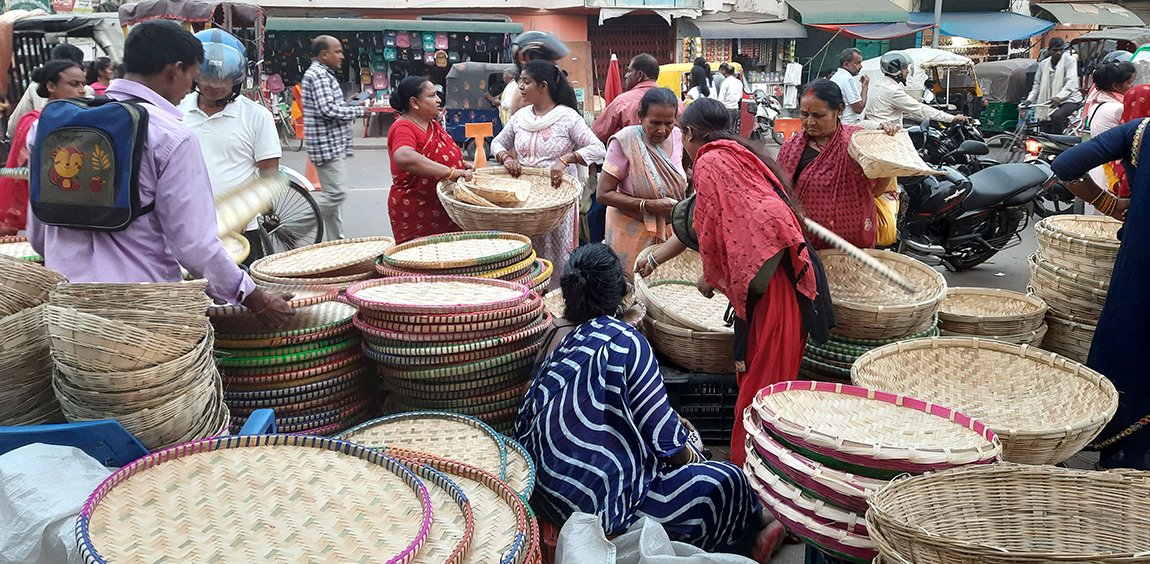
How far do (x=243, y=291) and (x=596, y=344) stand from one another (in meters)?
1.07

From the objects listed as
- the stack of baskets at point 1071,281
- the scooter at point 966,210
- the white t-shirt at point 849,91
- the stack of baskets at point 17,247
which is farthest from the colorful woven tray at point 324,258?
the white t-shirt at point 849,91

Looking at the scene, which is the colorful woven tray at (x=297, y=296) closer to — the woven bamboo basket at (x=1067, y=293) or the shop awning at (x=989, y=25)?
the woven bamboo basket at (x=1067, y=293)

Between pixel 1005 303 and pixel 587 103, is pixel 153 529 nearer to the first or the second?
pixel 1005 303

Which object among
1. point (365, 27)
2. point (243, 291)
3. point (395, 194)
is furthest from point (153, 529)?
point (365, 27)

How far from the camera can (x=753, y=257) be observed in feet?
Answer: 8.79

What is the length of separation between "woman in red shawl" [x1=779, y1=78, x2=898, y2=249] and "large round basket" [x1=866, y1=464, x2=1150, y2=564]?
5.75 ft

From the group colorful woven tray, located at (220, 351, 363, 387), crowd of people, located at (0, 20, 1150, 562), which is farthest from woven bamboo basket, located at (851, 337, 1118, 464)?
colorful woven tray, located at (220, 351, 363, 387)

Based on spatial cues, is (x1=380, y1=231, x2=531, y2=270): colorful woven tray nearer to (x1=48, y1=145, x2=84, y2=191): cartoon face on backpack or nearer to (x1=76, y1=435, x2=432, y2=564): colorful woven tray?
(x1=48, y1=145, x2=84, y2=191): cartoon face on backpack

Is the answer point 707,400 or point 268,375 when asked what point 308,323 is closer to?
point 268,375

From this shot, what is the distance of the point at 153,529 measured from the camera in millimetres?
1534

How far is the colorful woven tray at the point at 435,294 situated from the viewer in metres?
2.56

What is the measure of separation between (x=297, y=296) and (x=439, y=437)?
0.82m

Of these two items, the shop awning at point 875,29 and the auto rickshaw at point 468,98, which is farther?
the shop awning at point 875,29

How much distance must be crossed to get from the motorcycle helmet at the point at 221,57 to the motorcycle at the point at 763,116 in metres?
11.0
